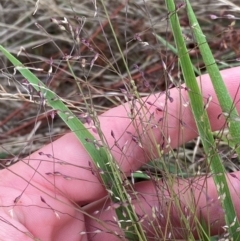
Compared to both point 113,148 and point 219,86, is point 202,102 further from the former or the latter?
point 113,148

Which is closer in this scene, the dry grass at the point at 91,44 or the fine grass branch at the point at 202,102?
the fine grass branch at the point at 202,102

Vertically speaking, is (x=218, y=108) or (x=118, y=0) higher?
(x=118, y=0)

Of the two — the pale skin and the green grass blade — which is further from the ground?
the green grass blade

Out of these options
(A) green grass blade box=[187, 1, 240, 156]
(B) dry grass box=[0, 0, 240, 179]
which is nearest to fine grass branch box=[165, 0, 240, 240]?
(A) green grass blade box=[187, 1, 240, 156]

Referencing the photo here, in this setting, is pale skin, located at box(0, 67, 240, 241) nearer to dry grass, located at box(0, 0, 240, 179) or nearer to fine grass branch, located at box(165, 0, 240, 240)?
fine grass branch, located at box(165, 0, 240, 240)

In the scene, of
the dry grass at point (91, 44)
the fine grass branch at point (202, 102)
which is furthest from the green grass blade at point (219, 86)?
the dry grass at point (91, 44)

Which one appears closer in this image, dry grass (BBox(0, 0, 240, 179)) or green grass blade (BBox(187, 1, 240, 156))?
green grass blade (BBox(187, 1, 240, 156))

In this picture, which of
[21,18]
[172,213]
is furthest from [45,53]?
[172,213]

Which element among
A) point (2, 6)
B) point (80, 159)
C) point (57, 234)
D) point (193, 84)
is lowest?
point (57, 234)

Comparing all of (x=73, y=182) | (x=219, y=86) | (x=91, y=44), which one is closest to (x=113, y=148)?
(x=73, y=182)

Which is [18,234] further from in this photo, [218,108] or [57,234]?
[218,108]

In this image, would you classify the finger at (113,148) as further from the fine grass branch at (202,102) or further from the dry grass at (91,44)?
the dry grass at (91,44)
